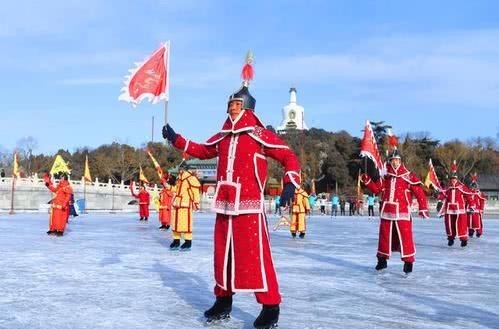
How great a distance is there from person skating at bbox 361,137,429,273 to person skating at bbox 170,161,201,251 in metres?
4.03

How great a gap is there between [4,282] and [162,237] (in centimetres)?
826

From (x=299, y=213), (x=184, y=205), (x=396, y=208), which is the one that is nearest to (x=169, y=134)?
(x=396, y=208)

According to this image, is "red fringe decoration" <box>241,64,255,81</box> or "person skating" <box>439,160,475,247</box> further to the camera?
"person skating" <box>439,160,475,247</box>

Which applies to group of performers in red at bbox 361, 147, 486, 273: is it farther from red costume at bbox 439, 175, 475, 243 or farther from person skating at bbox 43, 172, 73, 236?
person skating at bbox 43, 172, 73, 236

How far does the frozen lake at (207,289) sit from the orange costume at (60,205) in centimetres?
257

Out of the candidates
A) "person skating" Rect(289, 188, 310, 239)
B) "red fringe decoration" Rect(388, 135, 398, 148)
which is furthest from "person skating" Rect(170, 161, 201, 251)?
"person skating" Rect(289, 188, 310, 239)

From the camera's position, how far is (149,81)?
25.1 feet

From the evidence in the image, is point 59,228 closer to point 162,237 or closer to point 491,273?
point 162,237

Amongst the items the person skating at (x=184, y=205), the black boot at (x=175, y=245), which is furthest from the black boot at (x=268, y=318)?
the black boot at (x=175, y=245)

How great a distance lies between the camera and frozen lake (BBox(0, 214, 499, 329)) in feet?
17.9

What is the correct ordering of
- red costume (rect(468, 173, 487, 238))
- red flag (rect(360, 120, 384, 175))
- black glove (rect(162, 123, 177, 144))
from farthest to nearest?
red costume (rect(468, 173, 487, 238)), red flag (rect(360, 120, 384, 175)), black glove (rect(162, 123, 177, 144))

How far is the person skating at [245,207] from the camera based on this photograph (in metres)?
5.14

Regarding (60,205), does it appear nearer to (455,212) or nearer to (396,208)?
(396,208)

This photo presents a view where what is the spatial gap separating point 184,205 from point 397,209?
456 cm
